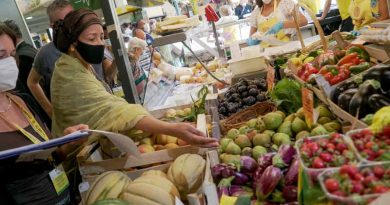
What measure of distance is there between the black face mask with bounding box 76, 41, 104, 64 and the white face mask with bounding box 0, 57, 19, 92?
43 cm

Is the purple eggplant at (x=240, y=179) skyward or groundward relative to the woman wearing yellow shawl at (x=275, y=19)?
groundward

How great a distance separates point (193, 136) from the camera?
2.05 m

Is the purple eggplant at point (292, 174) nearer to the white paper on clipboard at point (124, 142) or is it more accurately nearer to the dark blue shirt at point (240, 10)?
the white paper on clipboard at point (124, 142)

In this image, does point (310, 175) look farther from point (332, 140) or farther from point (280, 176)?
point (280, 176)

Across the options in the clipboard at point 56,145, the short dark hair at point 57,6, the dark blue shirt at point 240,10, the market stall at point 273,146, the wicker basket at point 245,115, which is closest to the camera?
the market stall at point 273,146

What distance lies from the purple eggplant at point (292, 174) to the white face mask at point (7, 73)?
1.57 metres

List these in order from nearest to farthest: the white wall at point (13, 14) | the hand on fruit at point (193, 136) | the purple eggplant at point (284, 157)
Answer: the purple eggplant at point (284, 157) < the hand on fruit at point (193, 136) < the white wall at point (13, 14)

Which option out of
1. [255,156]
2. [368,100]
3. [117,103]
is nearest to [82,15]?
[117,103]

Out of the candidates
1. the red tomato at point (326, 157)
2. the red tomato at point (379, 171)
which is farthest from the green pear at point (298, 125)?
the red tomato at point (379, 171)

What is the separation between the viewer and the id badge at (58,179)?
6.88 feet

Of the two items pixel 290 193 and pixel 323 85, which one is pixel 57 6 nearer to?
pixel 323 85

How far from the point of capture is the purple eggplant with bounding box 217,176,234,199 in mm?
1738

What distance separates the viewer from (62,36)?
2445mm

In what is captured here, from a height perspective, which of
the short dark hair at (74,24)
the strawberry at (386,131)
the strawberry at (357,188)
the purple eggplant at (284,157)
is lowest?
the purple eggplant at (284,157)
